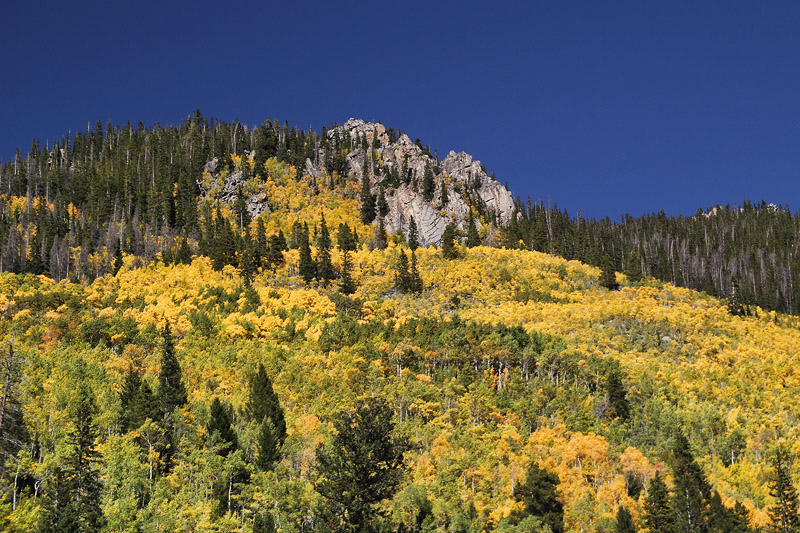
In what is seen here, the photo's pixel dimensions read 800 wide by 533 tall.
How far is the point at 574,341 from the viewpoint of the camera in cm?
7550

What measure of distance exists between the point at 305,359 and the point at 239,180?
2696 inches

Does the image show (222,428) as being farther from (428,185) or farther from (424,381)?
(428,185)

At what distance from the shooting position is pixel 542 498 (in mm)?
45969

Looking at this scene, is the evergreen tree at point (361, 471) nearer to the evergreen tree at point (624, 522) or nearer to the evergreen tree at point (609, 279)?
the evergreen tree at point (624, 522)

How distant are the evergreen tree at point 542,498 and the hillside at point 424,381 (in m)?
0.98

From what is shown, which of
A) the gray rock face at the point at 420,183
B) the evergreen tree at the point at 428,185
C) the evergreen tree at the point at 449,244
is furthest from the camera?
the evergreen tree at the point at 428,185

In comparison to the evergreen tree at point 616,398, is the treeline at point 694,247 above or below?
above

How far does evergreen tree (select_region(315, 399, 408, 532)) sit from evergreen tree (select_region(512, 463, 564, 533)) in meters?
17.7

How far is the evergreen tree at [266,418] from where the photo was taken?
159ft

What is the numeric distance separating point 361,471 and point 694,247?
15819 cm

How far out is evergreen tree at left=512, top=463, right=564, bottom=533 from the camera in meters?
45.3

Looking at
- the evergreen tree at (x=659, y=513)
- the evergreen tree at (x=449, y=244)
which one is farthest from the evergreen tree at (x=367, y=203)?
the evergreen tree at (x=659, y=513)

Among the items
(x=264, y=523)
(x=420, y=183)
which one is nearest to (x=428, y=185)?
(x=420, y=183)

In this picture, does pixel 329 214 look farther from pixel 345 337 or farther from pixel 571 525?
pixel 571 525
